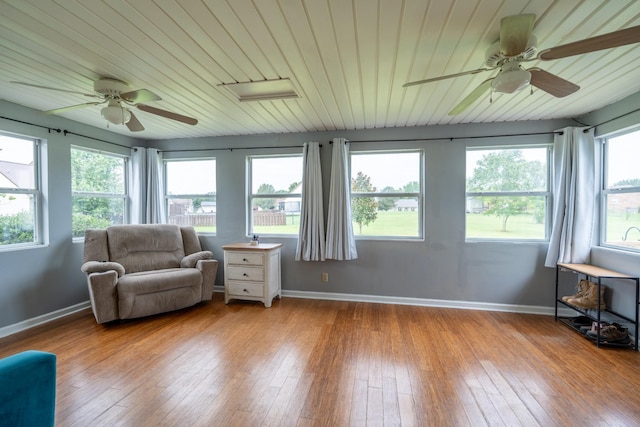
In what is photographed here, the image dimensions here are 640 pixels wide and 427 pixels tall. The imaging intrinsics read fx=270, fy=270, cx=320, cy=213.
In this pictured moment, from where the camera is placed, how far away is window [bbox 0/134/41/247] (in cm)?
285

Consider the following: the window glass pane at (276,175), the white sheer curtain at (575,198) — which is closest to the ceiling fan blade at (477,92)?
the white sheer curtain at (575,198)

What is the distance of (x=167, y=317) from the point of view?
3.19 meters

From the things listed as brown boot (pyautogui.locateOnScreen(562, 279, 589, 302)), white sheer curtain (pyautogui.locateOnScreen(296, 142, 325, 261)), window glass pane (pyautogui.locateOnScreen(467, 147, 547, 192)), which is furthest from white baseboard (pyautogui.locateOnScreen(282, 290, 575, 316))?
window glass pane (pyautogui.locateOnScreen(467, 147, 547, 192))

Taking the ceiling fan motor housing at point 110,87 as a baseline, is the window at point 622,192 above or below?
below

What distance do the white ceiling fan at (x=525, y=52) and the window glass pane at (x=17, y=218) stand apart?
4.17 m

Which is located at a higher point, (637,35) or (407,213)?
(637,35)

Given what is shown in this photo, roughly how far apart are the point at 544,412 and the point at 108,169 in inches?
214

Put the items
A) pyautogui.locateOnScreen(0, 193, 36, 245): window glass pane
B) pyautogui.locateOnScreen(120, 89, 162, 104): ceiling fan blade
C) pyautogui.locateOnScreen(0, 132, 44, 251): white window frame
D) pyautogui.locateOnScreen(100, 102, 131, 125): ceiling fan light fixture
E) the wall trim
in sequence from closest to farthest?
pyautogui.locateOnScreen(120, 89, 162, 104): ceiling fan blade, pyautogui.locateOnScreen(100, 102, 131, 125): ceiling fan light fixture, pyautogui.locateOnScreen(0, 193, 36, 245): window glass pane, pyautogui.locateOnScreen(0, 132, 44, 251): white window frame, the wall trim

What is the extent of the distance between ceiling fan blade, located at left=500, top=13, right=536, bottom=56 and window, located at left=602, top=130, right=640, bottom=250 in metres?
2.17

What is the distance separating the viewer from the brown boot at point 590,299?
273 cm

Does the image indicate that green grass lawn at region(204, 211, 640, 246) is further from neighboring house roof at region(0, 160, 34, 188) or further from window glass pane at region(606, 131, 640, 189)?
neighboring house roof at region(0, 160, 34, 188)

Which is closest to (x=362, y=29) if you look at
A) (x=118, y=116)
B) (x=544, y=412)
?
(x=118, y=116)

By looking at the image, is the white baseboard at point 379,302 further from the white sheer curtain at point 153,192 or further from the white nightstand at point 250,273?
the white sheer curtain at point 153,192

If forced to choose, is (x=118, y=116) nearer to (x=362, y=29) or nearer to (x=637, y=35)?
(x=362, y=29)
